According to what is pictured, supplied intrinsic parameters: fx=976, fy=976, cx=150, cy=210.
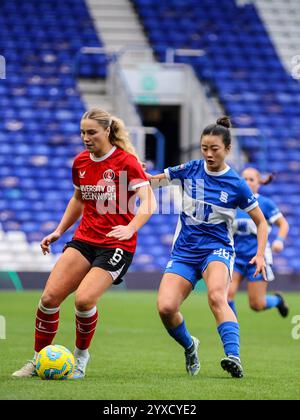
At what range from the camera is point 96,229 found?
7547 millimetres

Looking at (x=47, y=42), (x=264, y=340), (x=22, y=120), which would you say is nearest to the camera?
(x=264, y=340)

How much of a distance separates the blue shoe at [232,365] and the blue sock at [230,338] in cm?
6

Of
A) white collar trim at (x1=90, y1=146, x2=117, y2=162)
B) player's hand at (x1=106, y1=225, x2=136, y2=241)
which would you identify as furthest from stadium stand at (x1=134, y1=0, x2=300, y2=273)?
player's hand at (x1=106, y1=225, x2=136, y2=241)

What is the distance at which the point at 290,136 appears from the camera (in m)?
23.5

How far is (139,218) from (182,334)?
41.2 inches

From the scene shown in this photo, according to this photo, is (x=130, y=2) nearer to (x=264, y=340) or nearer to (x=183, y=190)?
(x=264, y=340)

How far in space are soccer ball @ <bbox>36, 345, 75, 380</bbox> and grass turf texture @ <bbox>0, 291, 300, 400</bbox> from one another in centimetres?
10

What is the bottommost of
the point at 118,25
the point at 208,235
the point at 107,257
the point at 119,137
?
the point at 107,257

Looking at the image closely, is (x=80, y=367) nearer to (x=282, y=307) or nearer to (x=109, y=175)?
(x=109, y=175)

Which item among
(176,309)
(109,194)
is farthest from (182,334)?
(109,194)

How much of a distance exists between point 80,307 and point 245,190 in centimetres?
162

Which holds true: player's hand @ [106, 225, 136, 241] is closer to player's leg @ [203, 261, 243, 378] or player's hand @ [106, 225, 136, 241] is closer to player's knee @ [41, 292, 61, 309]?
player's knee @ [41, 292, 61, 309]

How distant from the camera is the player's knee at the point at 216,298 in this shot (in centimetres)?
747
